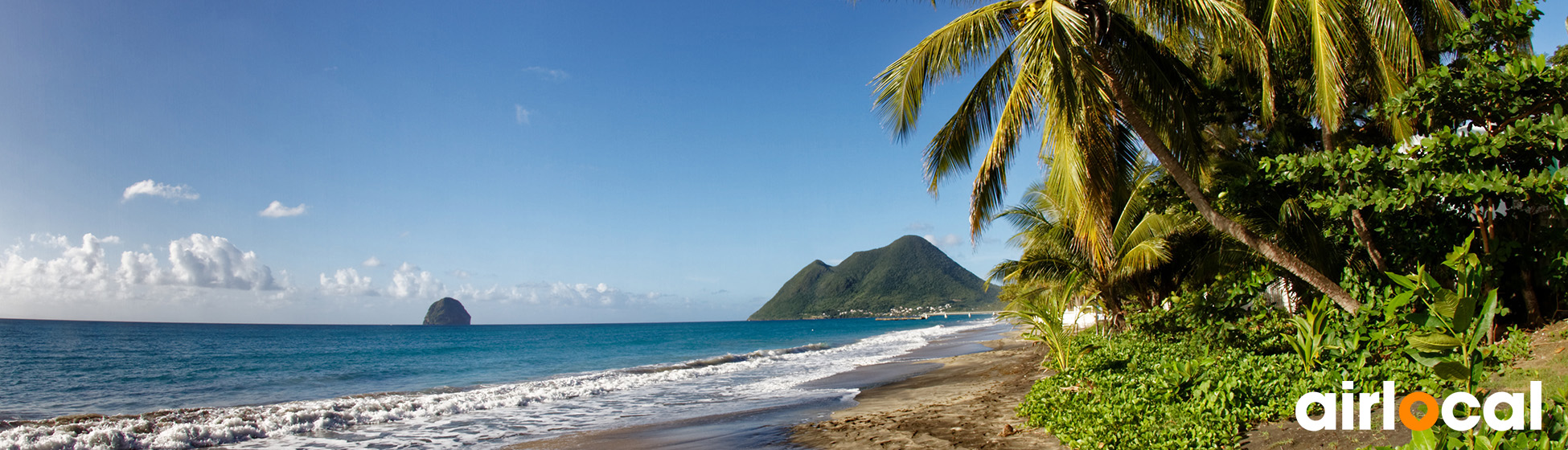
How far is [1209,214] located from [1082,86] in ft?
5.58

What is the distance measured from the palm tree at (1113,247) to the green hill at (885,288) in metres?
121

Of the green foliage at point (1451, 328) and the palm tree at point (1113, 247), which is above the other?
the palm tree at point (1113, 247)

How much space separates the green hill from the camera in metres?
141

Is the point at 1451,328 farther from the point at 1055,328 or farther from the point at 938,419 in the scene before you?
the point at 1055,328

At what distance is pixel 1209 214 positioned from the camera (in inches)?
249

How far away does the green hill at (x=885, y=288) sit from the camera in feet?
463

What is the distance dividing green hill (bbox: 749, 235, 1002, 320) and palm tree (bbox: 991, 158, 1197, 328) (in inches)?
4754

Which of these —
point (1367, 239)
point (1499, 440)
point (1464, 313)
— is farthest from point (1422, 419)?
point (1367, 239)

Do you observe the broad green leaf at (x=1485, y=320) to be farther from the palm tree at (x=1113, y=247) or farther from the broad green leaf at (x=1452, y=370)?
the palm tree at (x=1113, y=247)

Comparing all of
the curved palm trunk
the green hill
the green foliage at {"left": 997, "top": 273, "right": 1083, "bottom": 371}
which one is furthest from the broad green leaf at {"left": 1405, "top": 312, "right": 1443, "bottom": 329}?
the green hill

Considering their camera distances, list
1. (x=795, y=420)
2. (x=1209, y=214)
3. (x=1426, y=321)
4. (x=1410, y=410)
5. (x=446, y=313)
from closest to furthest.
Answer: (x=1426, y=321) → (x=1410, y=410) → (x=1209, y=214) → (x=795, y=420) → (x=446, y=313)

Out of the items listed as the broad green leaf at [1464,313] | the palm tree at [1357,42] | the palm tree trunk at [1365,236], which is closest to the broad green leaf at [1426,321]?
the broad green leaf at [1464,313]

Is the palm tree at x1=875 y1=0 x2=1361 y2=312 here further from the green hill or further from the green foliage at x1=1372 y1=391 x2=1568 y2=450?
the green hill

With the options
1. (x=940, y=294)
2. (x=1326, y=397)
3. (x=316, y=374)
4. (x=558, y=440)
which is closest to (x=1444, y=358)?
(x=1326, y=397)
